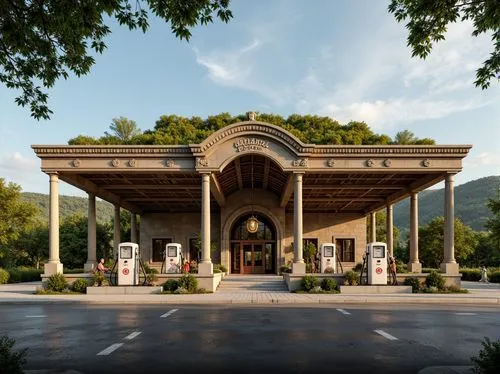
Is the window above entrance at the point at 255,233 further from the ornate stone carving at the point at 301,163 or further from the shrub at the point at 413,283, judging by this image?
the shrub at the point at 413,283

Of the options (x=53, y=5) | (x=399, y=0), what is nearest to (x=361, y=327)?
(x=399, y=0)

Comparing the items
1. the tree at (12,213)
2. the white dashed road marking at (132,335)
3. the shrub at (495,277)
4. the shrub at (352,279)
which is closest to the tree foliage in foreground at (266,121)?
the tree at (12,213)

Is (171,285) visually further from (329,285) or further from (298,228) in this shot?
(329,285)

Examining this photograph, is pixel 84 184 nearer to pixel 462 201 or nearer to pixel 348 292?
pixel 348 292

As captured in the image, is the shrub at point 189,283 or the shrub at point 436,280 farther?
the shrub at point 436,280

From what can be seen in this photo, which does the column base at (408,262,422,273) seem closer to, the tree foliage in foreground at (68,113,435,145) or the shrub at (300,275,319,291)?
the shrub at (300,275,319,291)

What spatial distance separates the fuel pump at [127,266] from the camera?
24203 millimetres

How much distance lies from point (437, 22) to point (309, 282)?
55.7 feet

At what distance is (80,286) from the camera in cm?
2381

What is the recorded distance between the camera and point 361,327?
12.8 m

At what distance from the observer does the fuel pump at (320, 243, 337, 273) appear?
28844 mm

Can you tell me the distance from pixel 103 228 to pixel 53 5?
49354mm

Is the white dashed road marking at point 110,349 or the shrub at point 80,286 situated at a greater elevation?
the white dashed road marking at point 110,349

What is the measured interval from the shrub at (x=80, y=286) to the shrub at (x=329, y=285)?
1212 centimetres
